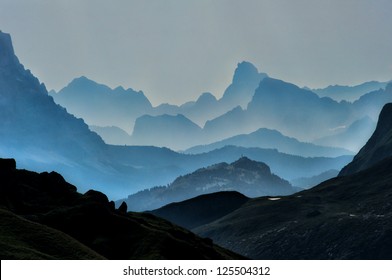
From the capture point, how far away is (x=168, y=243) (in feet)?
617

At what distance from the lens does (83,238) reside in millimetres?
198750
